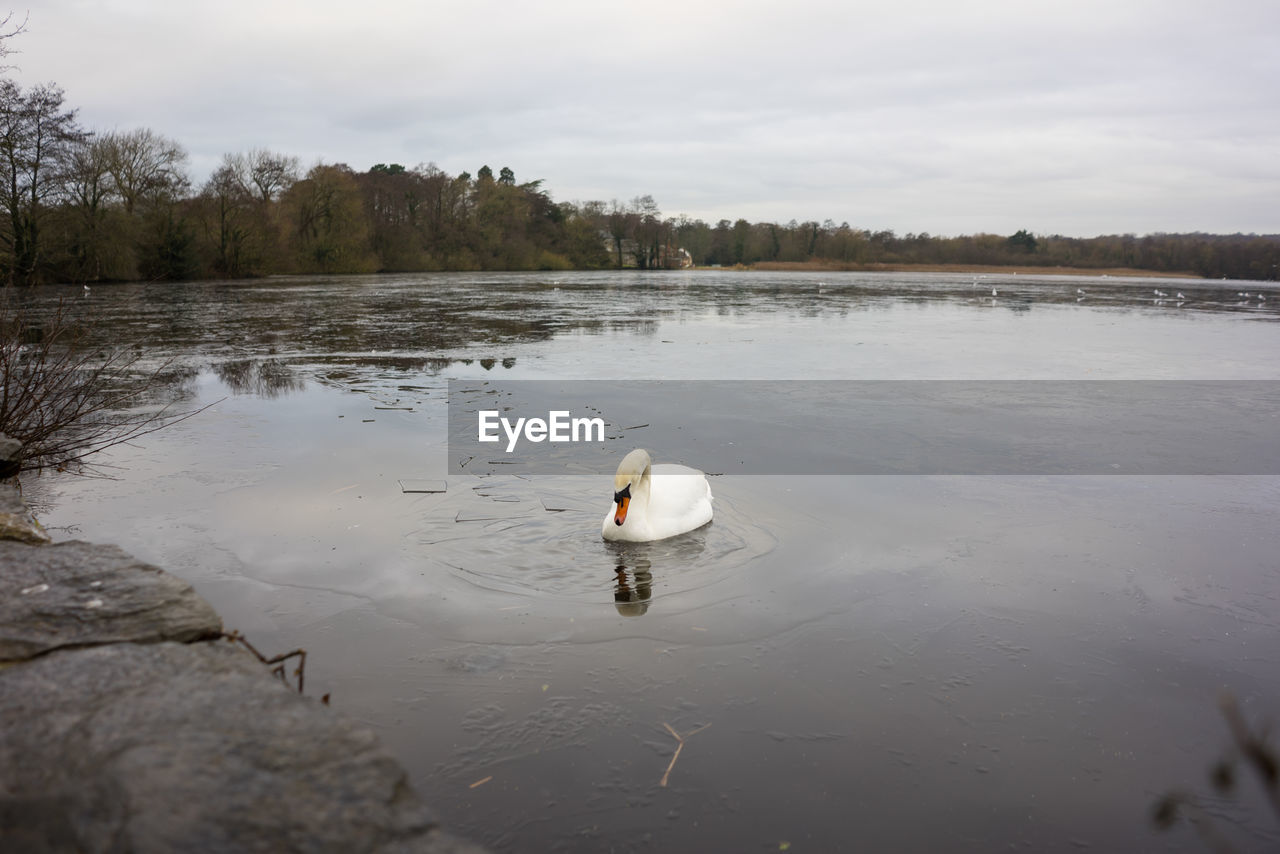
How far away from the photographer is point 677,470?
600cm

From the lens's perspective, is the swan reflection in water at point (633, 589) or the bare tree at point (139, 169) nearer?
the swan reflection in water at point (633, 589)

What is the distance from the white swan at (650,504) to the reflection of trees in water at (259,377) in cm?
646

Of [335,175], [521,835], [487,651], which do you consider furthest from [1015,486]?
[335,175]

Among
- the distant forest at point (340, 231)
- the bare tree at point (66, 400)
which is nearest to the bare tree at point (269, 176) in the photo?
the distant forest at point (340, 231)

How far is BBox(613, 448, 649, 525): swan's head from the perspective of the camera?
5.33 m

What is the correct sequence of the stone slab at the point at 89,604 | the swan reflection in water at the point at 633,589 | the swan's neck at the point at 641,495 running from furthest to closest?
the swan's neck at the point at 641,495 → the swan reflection in water at the point at 633,589 → the stone slab at the point at 89,604

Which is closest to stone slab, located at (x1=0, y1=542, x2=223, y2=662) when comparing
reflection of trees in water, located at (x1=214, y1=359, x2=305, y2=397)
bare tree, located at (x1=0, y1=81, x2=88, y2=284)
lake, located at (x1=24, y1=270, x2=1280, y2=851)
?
lake, located at (x1=24, y1=270, x2=1280, y2=851)

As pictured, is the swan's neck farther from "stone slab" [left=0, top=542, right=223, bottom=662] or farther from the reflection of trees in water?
the reflection of trees in water

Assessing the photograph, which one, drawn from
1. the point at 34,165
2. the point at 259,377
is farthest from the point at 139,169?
the point at 259,377

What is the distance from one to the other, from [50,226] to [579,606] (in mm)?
39411

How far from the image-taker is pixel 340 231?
57.2 metres

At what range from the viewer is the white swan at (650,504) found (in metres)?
5.38

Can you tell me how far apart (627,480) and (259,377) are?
8.21m

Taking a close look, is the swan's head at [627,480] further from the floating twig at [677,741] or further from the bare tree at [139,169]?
the bare tree at [139,169]
